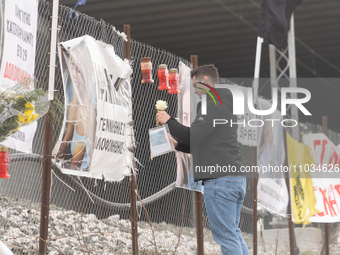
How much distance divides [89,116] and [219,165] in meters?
1.11

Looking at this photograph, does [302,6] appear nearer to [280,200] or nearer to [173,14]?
[173,14]

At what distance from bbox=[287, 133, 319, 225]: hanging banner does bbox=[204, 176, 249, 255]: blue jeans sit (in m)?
3.23

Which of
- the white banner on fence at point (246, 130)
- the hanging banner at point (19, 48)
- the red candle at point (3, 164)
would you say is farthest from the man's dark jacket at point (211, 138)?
the white banner on fence at point (246, 130)

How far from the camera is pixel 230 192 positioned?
3.46 meters

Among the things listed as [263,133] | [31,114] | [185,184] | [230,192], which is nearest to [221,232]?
[230,192]

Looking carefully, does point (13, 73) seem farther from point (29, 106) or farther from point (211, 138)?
point (211, 138)

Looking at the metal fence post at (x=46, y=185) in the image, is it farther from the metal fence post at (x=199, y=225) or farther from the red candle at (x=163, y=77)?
the metal fence post at (x=199, y=225)

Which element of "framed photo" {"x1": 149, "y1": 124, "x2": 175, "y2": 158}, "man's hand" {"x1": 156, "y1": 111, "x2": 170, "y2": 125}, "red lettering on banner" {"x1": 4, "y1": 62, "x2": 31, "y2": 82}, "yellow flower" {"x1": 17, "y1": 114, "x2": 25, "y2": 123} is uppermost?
"red lettering on banner" {"x1": 4, "y1": 62, "x2": 31, "y2": 82}

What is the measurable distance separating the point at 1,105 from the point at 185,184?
278 cm

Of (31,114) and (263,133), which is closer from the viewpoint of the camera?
(31,114)

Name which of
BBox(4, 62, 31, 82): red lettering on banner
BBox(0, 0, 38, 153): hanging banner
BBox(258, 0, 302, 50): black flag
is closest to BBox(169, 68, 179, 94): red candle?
BBox(0, 0, 38, 153): hanging banner

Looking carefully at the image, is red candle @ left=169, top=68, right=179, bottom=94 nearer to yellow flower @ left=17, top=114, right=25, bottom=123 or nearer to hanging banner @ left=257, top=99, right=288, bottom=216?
hanging banner @ left=257, top=99, right=288, bottom=216

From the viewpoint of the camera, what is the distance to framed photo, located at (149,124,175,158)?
406cm

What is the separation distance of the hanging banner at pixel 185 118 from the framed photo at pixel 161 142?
688mm
